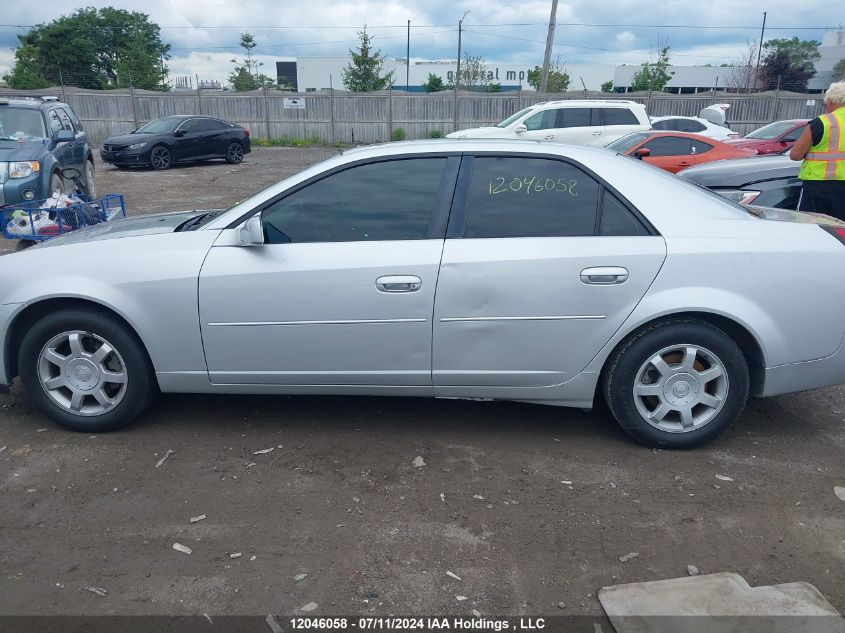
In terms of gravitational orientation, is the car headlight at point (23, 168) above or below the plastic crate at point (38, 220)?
above

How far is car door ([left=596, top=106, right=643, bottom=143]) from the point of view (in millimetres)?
16281

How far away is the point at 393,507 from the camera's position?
3414 millimetres

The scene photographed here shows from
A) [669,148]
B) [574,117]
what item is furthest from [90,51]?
[669,148]

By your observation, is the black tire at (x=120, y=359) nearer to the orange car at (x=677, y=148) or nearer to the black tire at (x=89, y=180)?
the black tire at (x=89, y=180)

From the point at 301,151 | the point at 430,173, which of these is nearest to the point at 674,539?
the point at 430,173

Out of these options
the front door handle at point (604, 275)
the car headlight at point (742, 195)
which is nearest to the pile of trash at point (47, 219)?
the front door handle at point (604, 275)

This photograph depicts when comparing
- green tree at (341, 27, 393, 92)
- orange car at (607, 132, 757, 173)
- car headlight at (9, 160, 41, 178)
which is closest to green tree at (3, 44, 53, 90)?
green tree at (341, 27, 393, 92)

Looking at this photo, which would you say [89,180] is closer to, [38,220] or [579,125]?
[38,220]

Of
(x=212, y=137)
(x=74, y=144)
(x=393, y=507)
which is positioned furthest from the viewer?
(x=212, y=137)

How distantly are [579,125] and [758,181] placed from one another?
10.1 m

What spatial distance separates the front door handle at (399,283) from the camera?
3750 mm

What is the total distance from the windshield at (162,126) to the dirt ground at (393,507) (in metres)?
17.3

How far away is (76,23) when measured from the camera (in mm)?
56438

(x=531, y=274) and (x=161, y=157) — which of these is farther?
(x=161, y=157)
